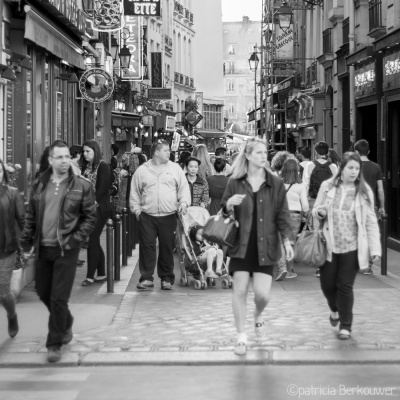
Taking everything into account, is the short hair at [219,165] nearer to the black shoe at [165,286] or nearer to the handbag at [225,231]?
the black shoe at [165,286]

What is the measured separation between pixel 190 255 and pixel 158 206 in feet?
3.13

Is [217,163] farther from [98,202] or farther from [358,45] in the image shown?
[358,45]

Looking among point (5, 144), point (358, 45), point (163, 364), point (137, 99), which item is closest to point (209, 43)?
point (137, 99)

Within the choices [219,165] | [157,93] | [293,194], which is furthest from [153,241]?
[157,93]

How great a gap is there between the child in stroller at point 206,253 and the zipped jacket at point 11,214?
4109 mm

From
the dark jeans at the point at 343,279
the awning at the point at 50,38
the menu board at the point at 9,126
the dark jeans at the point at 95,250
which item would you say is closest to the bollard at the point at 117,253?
the dark jeans at the point at 95,250

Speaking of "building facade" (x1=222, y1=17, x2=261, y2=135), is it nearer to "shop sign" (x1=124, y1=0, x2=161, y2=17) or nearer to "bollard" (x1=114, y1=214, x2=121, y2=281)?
"shop sign" (x1=124, y1=0, x2=161, y2=17)

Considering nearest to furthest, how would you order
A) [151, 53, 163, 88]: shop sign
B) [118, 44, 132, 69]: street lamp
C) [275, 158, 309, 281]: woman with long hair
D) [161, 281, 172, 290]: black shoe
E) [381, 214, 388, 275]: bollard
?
[161, 281, 172, 290]: black shoe
[381, 214, 388, 275]: bollard
[275, 158, 309, 281]: woman with long hair
[118, 44, 132, 69]: street lamp
[151, 53, 163, 88]: shop sign

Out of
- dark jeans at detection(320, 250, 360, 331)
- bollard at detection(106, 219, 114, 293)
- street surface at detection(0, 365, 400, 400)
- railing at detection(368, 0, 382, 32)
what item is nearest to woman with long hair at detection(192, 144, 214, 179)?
bollard at detection(106, 219, 114, 293)

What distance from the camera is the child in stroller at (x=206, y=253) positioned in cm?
1348

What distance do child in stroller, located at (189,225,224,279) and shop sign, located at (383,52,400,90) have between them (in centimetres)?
629

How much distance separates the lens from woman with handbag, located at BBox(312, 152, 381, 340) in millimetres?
9547

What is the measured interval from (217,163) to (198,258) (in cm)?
235

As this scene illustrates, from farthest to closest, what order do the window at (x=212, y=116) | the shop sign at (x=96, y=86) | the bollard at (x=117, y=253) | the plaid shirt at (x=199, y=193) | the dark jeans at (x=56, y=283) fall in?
the window at (x=212, y=116)
the shop sign at (x=96, y=86)
the plaid shirt at (x=199, y=193)
the bollard at (x=117, y=253)
the dark jeans at (x=56, y=283)
